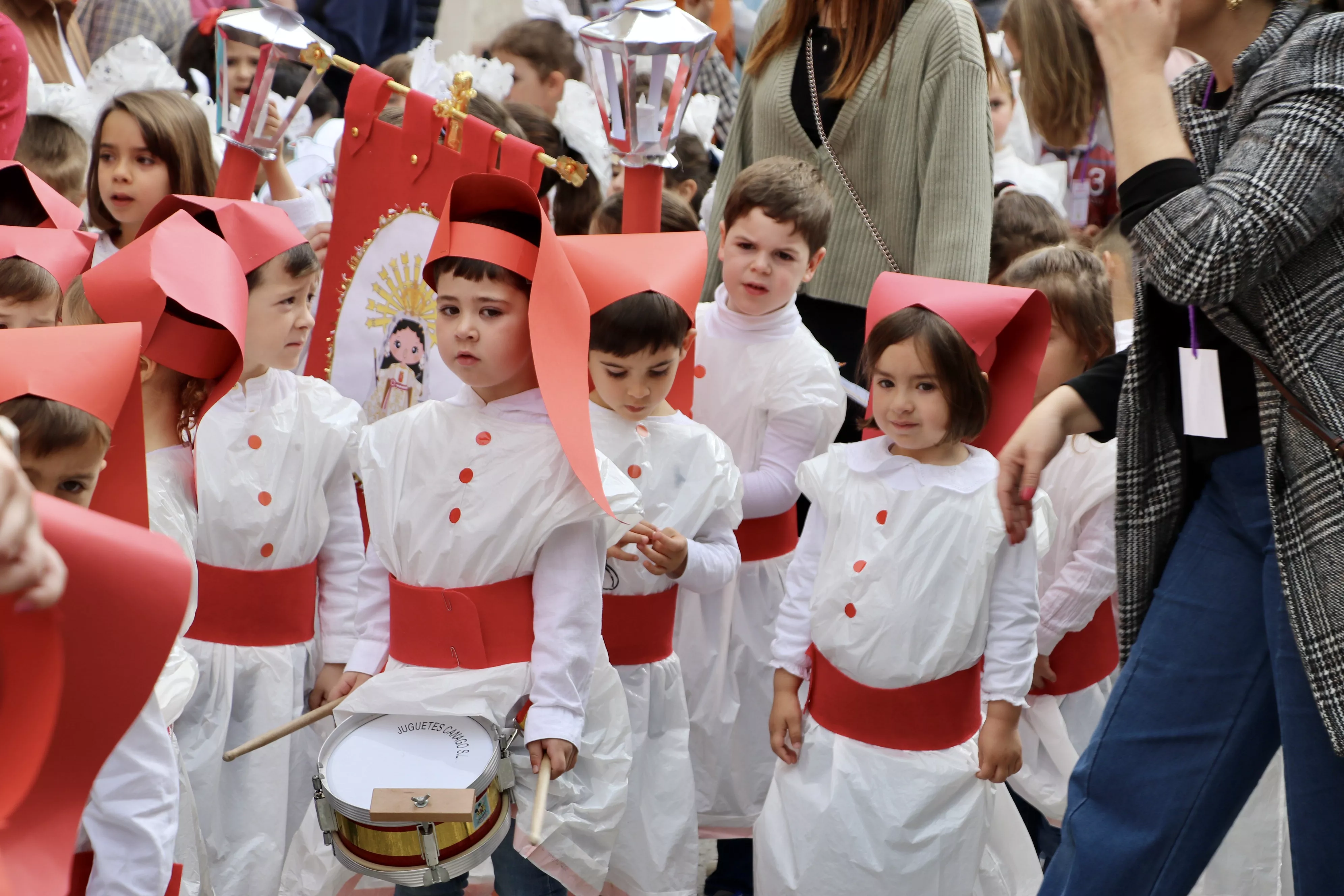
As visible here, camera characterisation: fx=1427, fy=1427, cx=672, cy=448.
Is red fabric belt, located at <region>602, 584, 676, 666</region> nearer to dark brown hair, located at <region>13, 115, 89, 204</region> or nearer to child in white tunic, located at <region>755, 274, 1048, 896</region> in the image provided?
child in white tunic, located at <region>755, 274, 1048, 896</region>

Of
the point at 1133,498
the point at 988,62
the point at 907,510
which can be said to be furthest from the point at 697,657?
the point at 988,62

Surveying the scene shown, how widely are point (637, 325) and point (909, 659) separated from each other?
926 mm

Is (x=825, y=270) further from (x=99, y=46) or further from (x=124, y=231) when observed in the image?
(x=99, y=46)

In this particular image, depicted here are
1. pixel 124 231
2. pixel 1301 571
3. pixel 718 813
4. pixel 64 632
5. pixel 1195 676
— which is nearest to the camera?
pixel 64 632

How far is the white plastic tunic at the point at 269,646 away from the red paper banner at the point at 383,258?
59cm

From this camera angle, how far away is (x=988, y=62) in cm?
402

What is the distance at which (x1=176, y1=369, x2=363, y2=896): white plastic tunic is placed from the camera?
3.14 meters

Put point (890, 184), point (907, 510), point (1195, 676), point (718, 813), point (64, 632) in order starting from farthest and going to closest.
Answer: point (890, 184) → point (718, 813) → point (907, 510) → point (1195, 676) → point (64, 632)

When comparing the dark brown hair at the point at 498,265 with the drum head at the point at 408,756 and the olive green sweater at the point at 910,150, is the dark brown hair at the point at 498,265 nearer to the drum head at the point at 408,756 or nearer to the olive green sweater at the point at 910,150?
the drum head at the point at 408,756

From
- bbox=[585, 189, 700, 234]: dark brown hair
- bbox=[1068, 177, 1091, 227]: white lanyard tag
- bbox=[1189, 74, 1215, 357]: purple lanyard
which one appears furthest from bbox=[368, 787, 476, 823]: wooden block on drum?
bbox=[1068, 177, 1091, 227]: white lanyard tag

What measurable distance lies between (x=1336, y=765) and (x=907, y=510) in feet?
3.63

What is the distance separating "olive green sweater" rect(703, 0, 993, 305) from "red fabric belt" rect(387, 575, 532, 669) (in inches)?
58.2

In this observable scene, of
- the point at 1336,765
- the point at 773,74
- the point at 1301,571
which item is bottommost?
the point at 1336,765

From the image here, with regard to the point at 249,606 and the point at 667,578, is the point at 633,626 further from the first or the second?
the point at 249,606
